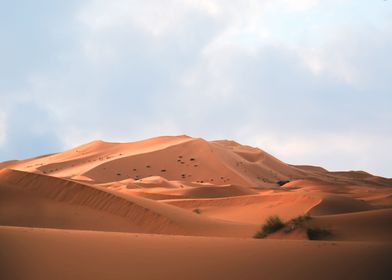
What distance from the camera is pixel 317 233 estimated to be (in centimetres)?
992

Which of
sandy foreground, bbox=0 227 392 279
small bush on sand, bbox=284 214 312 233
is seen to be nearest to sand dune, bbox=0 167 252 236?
small bush on sand, bbox=284 214 312 233

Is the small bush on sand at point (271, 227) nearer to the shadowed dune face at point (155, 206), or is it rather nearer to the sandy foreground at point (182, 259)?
the shadowed dune face at point (155, 206)

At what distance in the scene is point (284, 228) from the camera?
10227mm

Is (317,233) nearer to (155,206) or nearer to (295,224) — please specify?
(295,224)

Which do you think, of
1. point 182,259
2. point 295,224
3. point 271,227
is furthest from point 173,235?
point 182,259

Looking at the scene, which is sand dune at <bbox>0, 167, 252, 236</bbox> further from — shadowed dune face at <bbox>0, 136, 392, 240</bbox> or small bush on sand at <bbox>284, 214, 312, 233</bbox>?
small bush on sand at <bbox>284, 214, 312, 233</bbox>

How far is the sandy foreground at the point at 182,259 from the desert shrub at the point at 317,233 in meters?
3.00

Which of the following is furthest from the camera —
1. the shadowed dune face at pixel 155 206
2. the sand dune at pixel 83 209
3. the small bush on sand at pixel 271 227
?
the shadowed dune face at pixel 155 206

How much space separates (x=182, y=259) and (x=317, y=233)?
522cm

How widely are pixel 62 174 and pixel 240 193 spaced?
2399cm

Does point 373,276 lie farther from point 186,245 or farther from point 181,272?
point 186,245

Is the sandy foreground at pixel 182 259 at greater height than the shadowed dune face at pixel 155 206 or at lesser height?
lesser

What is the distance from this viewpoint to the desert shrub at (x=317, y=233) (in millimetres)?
9727

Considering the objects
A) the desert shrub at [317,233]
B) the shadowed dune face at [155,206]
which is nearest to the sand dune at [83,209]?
the shadowed dune face at [155,206]
